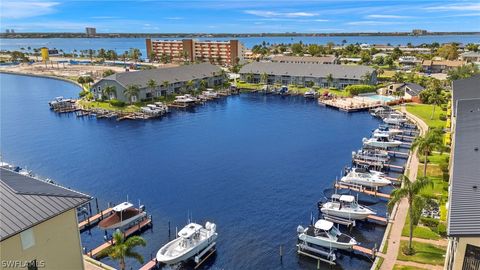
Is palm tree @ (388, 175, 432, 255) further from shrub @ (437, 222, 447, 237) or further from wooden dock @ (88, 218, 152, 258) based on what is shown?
wooden dock @ (88, 218, 152, 258)

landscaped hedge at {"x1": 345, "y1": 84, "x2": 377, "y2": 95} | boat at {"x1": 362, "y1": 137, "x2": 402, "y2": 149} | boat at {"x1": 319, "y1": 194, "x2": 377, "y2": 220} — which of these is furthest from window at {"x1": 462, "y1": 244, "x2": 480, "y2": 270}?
landscaped hedge at {"x1": 345, "y1": 84, "x2": 377, "y2": 95}

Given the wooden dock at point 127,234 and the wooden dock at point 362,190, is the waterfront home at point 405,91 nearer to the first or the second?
the wooden dock at point 362,190

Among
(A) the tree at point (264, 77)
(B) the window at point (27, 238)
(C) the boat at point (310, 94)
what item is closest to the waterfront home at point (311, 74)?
(A) the tree at point (264, 77)

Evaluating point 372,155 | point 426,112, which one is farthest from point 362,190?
point 426,112

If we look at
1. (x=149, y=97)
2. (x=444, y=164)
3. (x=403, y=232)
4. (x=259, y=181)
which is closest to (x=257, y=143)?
(x=259, y=181)

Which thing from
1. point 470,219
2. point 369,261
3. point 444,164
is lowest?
point 369,261

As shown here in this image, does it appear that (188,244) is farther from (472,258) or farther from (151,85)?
(151,85)

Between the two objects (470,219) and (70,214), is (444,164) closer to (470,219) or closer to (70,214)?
(470,219)
